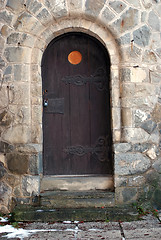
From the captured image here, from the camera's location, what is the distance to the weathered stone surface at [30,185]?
385 cm

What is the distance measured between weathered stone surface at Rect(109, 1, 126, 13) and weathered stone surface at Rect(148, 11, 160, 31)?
412 millimetres

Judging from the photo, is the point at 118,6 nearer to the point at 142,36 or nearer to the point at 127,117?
the point at 142,36

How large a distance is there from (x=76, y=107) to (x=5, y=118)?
103 centimetres

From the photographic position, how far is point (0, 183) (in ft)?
12.9

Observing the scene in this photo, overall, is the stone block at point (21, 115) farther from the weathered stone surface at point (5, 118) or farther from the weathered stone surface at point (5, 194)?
the weathered stone surface at point (5, 194)

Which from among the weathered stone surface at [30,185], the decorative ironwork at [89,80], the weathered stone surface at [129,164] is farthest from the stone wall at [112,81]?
the decorative ironwork at [89,80]

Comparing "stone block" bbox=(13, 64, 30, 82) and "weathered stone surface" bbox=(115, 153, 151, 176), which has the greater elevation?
"stone block" bbox=(13, 64, 30, 82)

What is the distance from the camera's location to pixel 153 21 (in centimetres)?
412

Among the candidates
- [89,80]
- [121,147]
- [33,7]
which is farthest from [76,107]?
[33,7]

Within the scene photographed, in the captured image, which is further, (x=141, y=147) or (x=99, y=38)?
(x=99, y=38)

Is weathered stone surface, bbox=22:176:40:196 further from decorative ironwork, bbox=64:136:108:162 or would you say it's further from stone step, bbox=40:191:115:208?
decorative ironwork, bbox=64:136:108:162

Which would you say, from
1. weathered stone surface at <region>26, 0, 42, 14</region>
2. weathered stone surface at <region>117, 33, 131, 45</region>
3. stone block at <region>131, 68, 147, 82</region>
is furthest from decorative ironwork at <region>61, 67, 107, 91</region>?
weathered stone surface at <region>26, 0, 42, 14</region>

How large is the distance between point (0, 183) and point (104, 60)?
2312 millimetres

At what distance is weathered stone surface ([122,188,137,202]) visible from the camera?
3877mm
